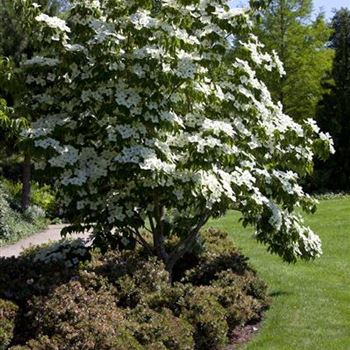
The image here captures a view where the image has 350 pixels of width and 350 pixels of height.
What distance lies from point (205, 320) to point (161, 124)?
1963 millimetres

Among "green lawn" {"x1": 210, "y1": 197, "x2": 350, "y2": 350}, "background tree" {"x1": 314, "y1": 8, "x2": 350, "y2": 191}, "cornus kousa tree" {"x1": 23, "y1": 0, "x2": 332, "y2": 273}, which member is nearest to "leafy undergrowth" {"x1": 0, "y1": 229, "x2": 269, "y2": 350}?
"green lawn" {"x1": 210, "y1": 197, "x2": 350, "y2": 350}

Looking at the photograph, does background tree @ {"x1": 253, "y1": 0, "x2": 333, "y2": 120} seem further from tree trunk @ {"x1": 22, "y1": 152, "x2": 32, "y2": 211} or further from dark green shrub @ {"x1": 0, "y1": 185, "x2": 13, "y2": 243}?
dark green shrub @ {"x1": 0, "y1": 185, "x2": 13, "y2": 243}

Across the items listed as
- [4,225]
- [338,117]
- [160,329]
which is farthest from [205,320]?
[338,117]

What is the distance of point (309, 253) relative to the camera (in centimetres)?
767

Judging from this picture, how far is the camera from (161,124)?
6.18 meters

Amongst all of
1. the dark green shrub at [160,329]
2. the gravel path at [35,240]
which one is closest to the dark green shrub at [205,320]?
the dark green shrub at [160,329]

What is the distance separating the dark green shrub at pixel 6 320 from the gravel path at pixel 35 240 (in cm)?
569

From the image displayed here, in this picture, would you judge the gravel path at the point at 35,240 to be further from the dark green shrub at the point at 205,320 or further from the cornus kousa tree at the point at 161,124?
the dark green shrub at the point at 205,320

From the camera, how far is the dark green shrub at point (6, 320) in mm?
4992

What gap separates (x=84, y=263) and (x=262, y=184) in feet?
7.24

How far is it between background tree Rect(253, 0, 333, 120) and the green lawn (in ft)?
47.5

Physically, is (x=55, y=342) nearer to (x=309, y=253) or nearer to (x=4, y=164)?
(x=309, y=253)

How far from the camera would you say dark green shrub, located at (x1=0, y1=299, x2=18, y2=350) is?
4.99 metres

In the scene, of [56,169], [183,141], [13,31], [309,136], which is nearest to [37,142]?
[56,169]
